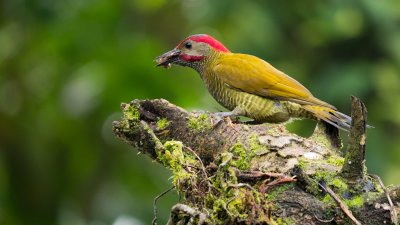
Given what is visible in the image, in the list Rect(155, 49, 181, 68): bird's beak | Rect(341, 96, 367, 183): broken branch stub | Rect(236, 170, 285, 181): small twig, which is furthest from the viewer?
Rect(155, 49, 181, 68): bird's beak

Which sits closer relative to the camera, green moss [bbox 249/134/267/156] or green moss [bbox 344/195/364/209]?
green moss [bbox 344/195/364/209]

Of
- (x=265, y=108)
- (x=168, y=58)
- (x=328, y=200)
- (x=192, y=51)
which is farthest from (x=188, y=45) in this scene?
(x=328, y=200)

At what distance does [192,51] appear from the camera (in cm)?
631

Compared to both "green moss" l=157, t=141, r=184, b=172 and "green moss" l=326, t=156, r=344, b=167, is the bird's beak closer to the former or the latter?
"green moss" l=157, t=141, r=184, b=172

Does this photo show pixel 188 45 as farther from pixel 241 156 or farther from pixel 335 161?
pixel 335 161

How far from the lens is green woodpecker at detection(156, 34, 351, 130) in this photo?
5.82 metres

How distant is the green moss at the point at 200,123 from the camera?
4.83 meters

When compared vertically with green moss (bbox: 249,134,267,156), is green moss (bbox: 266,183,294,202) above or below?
below

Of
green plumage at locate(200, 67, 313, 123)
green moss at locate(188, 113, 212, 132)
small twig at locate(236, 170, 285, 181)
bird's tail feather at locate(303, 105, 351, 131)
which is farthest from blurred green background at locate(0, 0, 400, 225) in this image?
small twig at locate(236, 170, 285, 181)

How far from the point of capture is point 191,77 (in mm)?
10789

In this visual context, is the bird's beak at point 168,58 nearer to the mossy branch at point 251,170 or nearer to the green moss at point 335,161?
the mossy branch at point 251,170

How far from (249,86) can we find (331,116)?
26.9 inches

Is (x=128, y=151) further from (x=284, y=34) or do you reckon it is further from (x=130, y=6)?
(x=284, y=34)

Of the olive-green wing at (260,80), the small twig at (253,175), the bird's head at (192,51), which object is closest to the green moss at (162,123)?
the small twig at (253,175)
